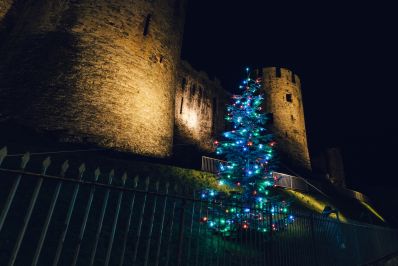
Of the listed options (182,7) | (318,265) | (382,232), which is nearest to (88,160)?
(318,265)

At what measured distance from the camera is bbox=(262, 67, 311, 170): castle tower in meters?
21.7

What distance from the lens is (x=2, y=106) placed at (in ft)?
29.6

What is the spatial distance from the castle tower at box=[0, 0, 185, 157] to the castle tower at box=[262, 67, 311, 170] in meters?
12.7

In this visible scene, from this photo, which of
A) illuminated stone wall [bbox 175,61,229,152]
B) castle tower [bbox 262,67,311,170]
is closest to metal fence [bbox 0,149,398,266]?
illuminated stone wall [bbox 175,61,229,152]

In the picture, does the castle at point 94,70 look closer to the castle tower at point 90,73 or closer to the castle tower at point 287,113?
the castle tower at point 90,73

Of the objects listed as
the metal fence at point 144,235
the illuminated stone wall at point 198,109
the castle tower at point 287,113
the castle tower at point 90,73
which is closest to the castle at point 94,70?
the castle tower at point 90,73

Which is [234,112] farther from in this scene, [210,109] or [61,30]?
[210,109]

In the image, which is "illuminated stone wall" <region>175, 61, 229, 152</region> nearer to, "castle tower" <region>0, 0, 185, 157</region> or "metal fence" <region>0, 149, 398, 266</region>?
"castle tower" <region>0, 0, 185, 157</region>

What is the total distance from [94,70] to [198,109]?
35.9 ft

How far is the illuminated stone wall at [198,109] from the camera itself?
60.9ft

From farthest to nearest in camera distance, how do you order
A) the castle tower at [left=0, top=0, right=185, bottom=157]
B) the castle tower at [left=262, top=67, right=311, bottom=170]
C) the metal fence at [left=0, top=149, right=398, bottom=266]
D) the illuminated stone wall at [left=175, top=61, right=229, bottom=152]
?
the castle tower at [left=262, top=67, right=311, bottom=170], the illuminated stone wall at [left=175, top=61, right=229, bottom=152], the castle tower at [left=0, top=0, right=185, bottom=157], the metal fence at [left=0, top=149, right=398, bottom=266]

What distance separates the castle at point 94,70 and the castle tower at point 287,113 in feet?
40.2

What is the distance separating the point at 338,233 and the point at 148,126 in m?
8.04

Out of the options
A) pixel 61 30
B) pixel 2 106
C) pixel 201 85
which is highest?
pixel 201 85
